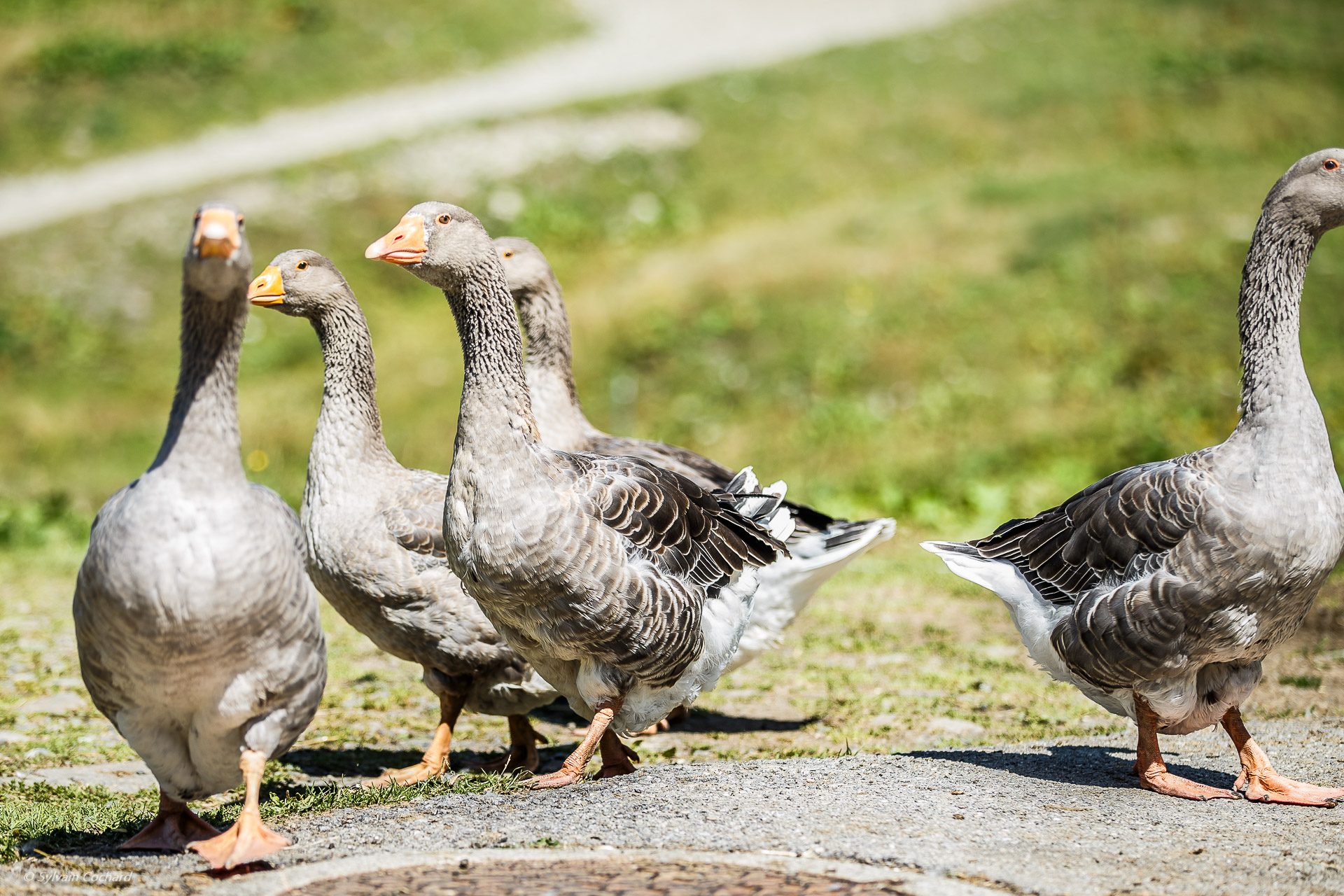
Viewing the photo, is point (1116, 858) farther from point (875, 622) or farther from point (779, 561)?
point (875, 622)

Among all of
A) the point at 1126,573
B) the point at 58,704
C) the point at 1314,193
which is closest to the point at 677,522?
the point at 1126,573

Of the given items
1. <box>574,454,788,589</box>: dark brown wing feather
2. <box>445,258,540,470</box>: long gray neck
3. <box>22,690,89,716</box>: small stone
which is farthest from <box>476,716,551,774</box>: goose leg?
<box>22,690,89,716</box>: small stone

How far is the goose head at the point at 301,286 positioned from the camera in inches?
281

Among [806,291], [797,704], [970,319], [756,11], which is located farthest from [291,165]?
[797,704]

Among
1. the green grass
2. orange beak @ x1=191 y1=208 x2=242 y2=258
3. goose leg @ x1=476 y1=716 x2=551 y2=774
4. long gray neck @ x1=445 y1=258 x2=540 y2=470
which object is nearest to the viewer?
orange beak @ x1=191 y1=208 x2=242 y2=258

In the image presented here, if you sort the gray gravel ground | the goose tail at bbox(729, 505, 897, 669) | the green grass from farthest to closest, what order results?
the green grass < the goose tail at bbox(729, 505, 897, 669) < the gray gravel ground

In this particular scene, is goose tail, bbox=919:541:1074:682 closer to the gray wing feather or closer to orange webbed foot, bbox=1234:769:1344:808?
the gray wing feather

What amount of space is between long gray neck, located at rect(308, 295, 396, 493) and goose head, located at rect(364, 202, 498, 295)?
1.00 m

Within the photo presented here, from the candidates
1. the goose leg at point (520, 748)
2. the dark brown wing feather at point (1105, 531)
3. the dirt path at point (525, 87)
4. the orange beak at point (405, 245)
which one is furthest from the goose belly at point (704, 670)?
the dirt path at point (525, 87)

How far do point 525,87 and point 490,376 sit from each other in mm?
21204

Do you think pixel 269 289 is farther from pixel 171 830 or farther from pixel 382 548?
pixel 171 830

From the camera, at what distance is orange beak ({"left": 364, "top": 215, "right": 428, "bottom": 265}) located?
20.4 ft

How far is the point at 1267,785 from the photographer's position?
5969mm

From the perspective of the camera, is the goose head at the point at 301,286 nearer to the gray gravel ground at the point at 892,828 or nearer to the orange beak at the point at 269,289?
the orange beak at the point at 269,289
